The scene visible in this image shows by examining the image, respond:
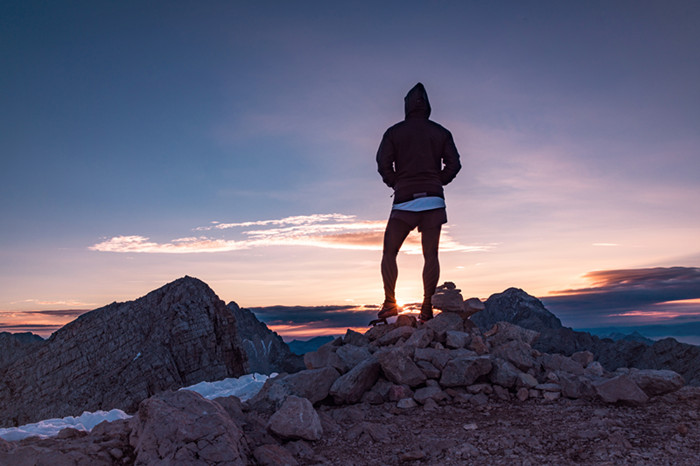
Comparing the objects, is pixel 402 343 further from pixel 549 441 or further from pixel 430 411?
pixel 549 441

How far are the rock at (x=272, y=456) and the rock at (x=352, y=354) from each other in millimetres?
2570

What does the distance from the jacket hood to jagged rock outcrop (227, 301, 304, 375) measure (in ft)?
127

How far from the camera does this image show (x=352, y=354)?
8016 mm

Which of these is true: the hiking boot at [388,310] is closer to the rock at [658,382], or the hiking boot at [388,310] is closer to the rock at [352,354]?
the rock at [352,354]

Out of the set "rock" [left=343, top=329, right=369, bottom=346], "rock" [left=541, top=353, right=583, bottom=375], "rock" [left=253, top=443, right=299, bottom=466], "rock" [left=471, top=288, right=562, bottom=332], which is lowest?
"rock" [left=471, top=288, right=562, bottom=332]

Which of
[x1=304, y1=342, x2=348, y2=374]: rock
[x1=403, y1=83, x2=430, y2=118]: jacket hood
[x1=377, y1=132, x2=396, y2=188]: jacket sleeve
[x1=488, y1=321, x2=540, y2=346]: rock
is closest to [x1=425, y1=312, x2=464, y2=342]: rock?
[x1=488, y1=321, x2=540, y2=346]: rock

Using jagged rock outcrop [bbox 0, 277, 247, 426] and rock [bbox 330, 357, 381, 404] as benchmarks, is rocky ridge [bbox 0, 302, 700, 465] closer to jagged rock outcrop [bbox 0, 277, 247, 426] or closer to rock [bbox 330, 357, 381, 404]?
rock [bbox 330, 357, 381, 404]

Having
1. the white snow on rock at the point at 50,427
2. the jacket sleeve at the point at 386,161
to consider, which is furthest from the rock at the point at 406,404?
the jacket sleeve at the point at 386,161

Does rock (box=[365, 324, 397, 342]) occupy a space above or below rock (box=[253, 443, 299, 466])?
above

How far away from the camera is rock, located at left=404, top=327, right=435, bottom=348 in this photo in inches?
316

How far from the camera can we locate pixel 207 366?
15.5 m

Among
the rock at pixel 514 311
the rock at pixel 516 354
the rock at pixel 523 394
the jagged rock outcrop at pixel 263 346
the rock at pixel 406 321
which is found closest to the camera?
the rock at pixel 523 394

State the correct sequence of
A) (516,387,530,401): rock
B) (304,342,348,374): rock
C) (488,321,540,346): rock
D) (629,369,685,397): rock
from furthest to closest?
1. (488,321,540,346): rock
2. (304,342,348,374): rock
3. (516,387,530,401): rock
4. (629,369,685,397): rock

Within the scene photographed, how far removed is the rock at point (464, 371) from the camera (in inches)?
278
